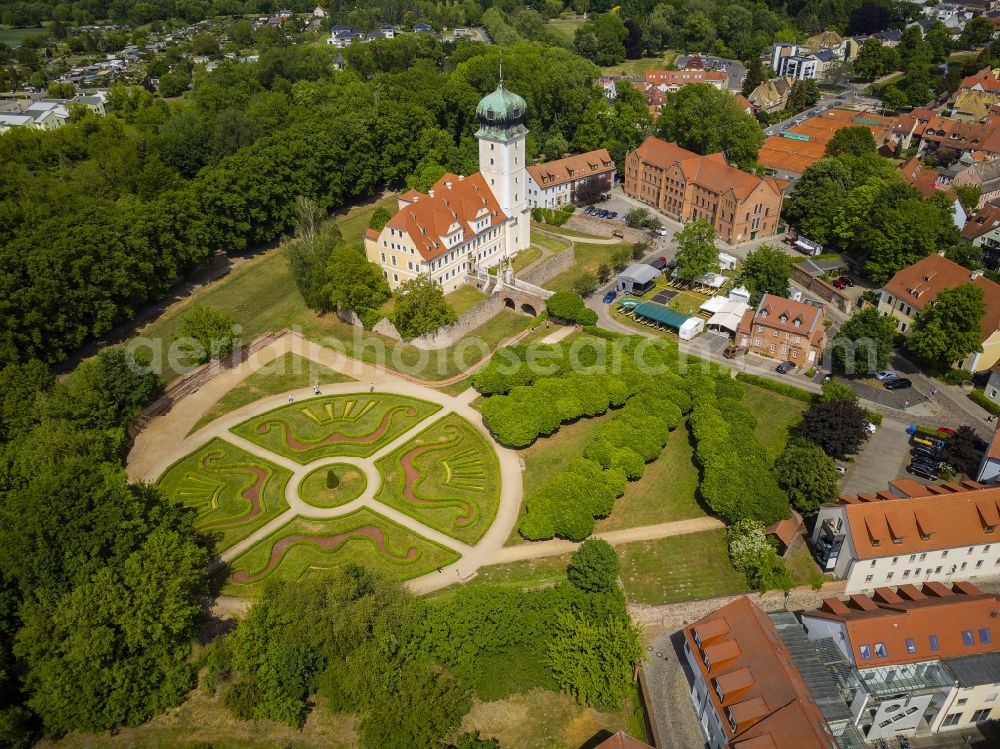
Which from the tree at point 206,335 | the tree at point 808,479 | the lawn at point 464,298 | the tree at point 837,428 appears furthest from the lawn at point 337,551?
the tree at point 837,428

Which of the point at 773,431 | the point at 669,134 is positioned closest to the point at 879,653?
the point at 773,431

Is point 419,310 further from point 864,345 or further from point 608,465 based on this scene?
point 864,345

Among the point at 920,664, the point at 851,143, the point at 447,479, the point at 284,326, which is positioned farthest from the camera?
the point at 851,143

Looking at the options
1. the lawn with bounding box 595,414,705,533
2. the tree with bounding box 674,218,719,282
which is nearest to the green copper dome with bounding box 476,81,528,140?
the tree with bounding box 674,218,719,282

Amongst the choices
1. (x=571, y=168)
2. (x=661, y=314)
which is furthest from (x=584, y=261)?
(x=571, y=168)

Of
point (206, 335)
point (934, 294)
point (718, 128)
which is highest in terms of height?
point (718, 128)

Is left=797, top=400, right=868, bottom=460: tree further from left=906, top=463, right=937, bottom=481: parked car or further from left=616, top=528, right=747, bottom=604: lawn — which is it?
left=616, top=528, right=747, bottom=604: lawn

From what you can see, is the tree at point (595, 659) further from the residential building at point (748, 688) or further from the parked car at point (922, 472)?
the parked car at point (922, 472)

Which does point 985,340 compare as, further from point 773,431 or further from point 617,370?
point 617,370
